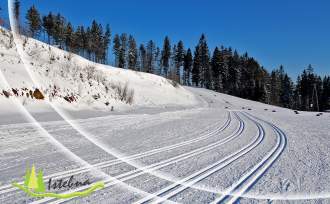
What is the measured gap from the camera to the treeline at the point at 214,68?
3073 inches

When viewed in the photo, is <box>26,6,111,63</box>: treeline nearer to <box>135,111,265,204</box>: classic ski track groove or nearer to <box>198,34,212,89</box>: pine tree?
<box>198,34,212,89</box>: pine tree

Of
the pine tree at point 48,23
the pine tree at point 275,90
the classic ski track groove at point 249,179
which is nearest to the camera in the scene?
the classic ski track groove at point 249,179

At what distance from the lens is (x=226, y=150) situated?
852 cm

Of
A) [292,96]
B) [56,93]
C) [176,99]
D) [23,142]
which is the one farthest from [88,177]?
[292,96]

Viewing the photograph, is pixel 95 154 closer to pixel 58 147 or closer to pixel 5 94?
pixel 58 147

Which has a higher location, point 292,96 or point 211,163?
point 292,96

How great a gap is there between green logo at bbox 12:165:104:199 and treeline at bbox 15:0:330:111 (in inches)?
2870

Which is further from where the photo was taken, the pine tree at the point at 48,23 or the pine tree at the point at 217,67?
the pine tree at the point at 217,67

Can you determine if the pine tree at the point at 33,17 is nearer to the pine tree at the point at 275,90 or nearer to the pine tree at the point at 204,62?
the pine tree at the point at 204,62

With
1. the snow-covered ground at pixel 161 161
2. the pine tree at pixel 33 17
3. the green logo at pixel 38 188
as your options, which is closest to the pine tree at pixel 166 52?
the pine tree at pixel 33 17

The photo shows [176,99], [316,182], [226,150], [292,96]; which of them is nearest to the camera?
[316,182]

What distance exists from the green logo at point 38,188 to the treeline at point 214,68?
72894 millimetres

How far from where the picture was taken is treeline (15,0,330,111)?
78.1 meters

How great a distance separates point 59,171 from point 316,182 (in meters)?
5.06
